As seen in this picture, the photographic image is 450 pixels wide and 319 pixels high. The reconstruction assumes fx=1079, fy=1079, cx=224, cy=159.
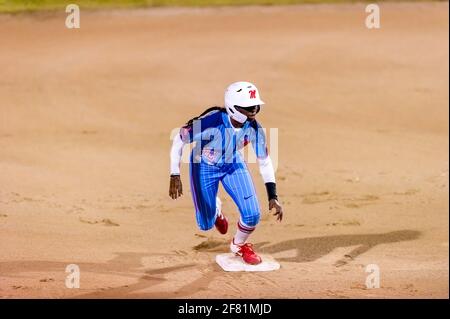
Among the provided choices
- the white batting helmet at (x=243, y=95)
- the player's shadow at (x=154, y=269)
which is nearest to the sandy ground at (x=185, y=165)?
→ the player's shadow at (x=154, y=269)

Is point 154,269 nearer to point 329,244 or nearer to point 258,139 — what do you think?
point 258,139

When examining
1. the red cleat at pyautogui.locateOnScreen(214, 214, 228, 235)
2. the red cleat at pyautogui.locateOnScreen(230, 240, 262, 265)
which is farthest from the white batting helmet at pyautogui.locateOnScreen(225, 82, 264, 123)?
the red cleat at pyautogui.locateOnScreen(230, 240, 262, 265)

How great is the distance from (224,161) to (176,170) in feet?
2.73

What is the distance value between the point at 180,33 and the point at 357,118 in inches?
220

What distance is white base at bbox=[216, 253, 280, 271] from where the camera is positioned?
985 cm

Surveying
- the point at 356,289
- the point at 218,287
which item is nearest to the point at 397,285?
the point at 356,289

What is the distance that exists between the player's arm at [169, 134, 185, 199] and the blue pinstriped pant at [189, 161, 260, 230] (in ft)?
1.80

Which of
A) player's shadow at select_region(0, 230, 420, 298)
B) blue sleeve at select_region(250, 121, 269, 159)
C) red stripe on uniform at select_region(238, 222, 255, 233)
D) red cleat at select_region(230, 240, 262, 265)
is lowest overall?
player's shadow at select_region(0, 230, 420, 298)

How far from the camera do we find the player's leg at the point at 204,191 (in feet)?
30.9

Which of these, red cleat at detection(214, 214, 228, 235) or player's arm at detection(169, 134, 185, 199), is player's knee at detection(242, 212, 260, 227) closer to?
red cleat at detection(214, 214, 228, 235)

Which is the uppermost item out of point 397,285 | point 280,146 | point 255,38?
point 255,38

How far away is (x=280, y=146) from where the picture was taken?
55.0 feet

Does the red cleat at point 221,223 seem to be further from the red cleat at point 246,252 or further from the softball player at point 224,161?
the red cleat at point 246,252

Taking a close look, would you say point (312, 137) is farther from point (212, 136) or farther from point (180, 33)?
point (212, 136)
